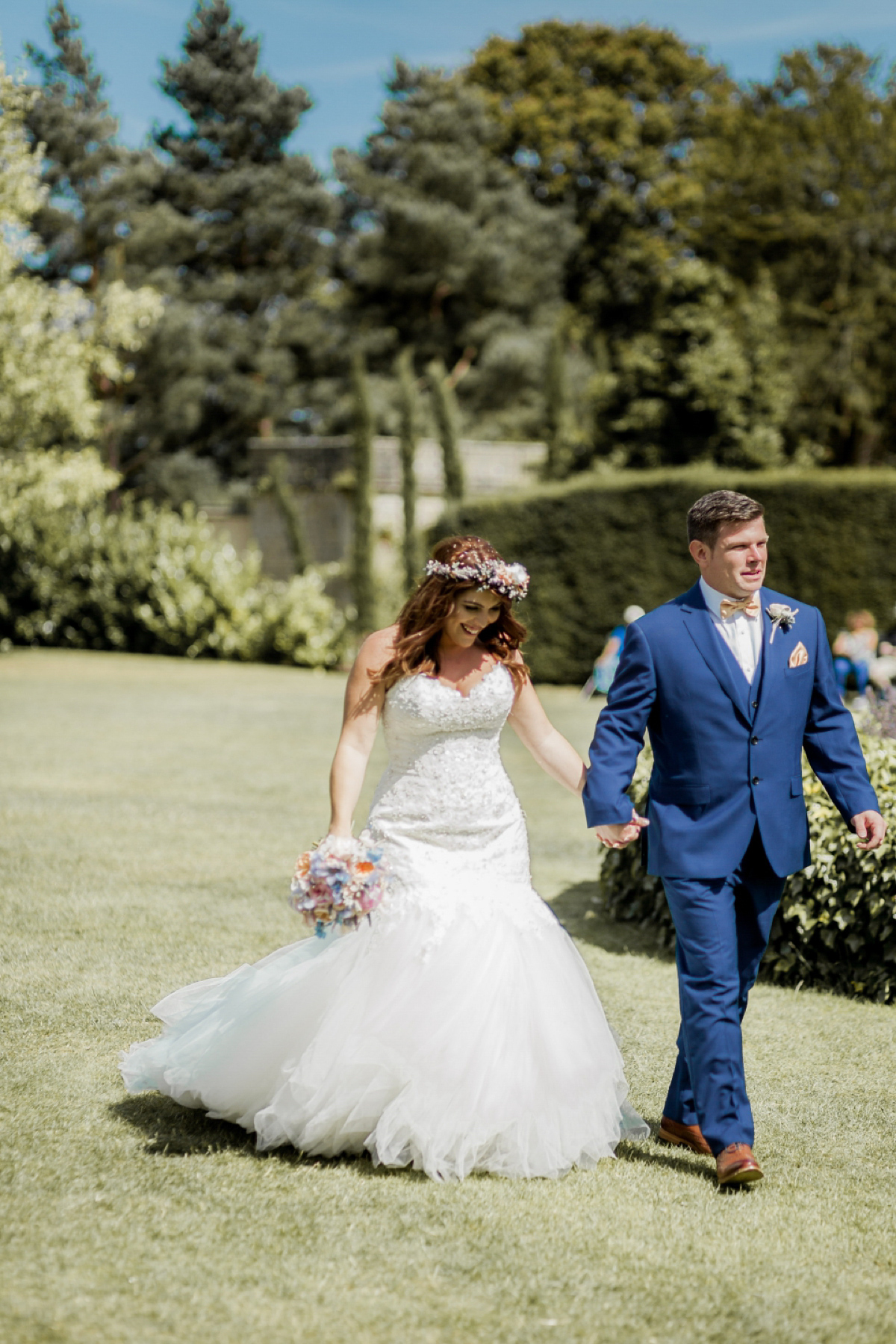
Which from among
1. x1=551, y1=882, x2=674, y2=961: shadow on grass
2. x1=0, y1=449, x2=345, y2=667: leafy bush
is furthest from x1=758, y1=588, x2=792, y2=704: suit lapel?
x1=0, y1=449, x2=345, y2=667: leafy bush

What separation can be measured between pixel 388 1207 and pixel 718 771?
147 centimetres

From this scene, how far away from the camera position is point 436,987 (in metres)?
3.66

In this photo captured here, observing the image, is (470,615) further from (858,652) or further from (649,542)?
(649,542)

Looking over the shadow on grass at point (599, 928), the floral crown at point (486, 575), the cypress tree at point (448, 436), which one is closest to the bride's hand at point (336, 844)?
the floral crown at point (486, 575)

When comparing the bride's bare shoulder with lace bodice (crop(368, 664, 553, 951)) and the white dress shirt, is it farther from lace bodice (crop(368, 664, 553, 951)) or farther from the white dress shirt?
the white dress shirt

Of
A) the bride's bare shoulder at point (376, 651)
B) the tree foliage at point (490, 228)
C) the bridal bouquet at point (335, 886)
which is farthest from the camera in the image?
the tree foliage at point (490, 228)

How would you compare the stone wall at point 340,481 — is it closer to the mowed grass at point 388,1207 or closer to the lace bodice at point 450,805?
the mowed grass at point 388,1207

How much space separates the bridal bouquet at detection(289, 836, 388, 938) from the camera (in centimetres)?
362

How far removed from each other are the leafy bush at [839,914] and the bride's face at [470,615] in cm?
216

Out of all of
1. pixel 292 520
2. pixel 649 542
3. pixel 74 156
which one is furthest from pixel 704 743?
pixel 74 156

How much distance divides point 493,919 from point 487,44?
40.9m

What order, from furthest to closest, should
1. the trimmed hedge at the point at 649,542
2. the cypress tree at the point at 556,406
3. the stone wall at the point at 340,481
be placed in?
the stone wall at the point at 340,481 → the cypress tree at the point at 556,406 → the trimmed hedge at the point at 649,542

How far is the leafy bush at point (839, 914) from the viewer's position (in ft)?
18.0

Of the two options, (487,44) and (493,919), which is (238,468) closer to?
(487,44)
